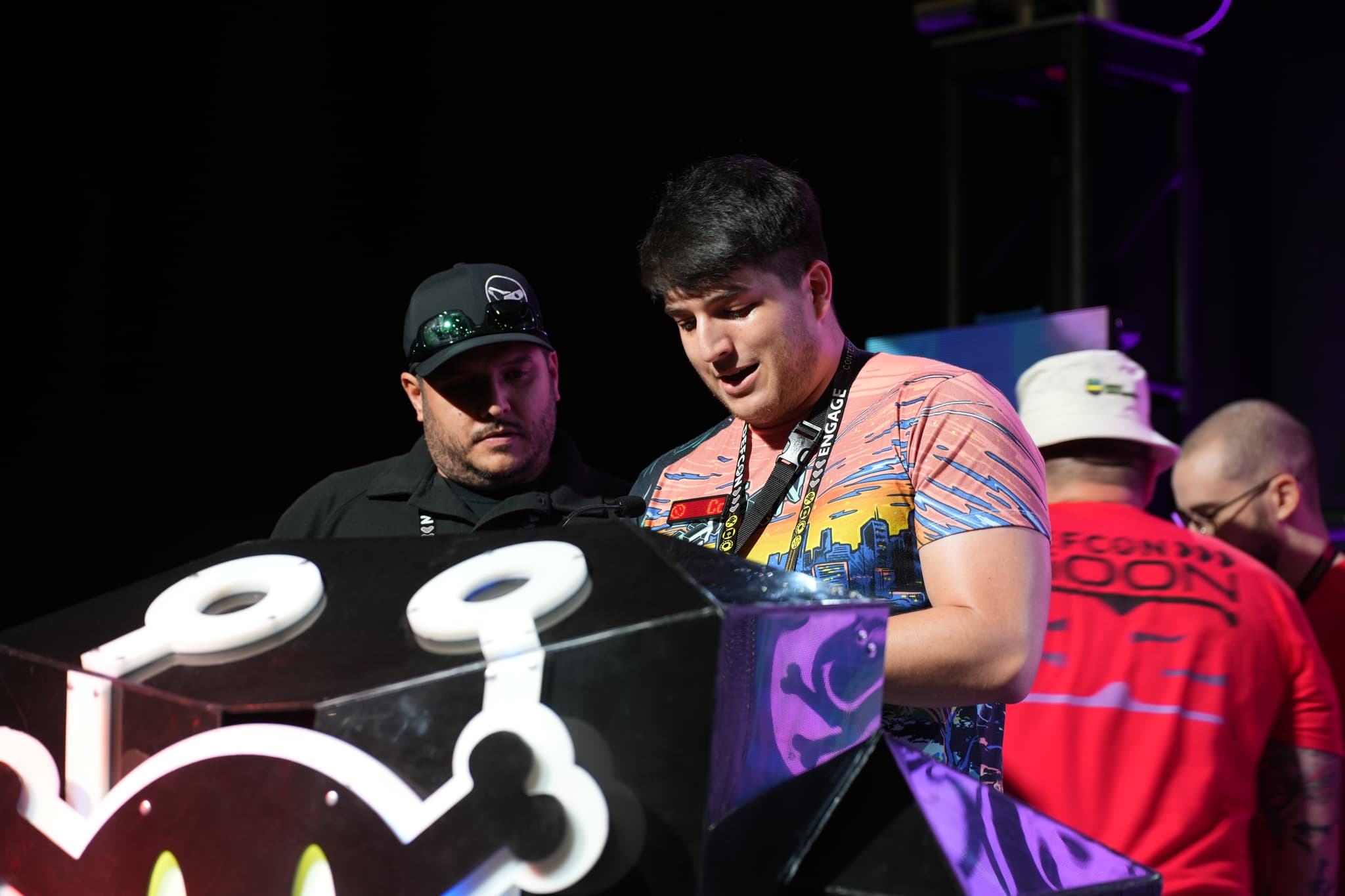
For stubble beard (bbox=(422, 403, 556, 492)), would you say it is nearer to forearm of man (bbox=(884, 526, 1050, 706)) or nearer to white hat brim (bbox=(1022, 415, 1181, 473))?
white hat brim (bbox=(1022, 415, 1181, 473))

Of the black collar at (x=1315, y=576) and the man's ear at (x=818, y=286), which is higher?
the man's ear at (x=818, y=286)

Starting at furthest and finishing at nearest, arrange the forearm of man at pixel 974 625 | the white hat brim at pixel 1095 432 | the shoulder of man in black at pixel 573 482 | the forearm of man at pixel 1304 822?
the shoulder of man in black at pixel 573 482, the white hat brim at pixel 1095 432, the forearm of man at pixel 1304 822, the forearm of man at pixel 974 625

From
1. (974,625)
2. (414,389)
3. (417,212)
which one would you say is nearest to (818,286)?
(974,625)

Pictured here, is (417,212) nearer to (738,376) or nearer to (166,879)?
(738,376)

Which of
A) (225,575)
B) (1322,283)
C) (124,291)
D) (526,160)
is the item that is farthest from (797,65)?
(225,575)

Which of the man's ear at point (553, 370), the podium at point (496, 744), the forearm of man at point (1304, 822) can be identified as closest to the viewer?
the podium at point (496, 744)

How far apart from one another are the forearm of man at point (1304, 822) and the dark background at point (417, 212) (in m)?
1.82

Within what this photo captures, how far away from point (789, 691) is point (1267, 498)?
2.23 metres

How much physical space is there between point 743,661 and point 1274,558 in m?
2.21

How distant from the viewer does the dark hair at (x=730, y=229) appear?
1573mm

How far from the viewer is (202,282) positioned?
3.31 m

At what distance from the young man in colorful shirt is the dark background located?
1.91 m

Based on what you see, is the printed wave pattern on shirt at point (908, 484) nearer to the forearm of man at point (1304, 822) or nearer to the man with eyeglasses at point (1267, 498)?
the forearm of man at point (1304, 822)

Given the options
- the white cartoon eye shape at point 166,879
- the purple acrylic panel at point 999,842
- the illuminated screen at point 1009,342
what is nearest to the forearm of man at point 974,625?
the purple acrylic panel at point 999,842
